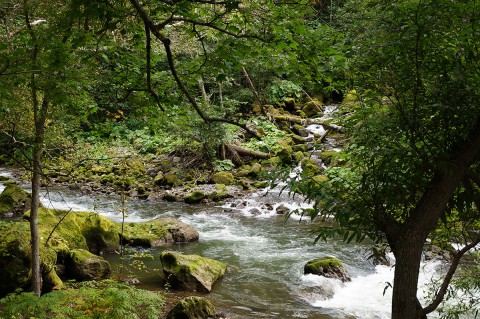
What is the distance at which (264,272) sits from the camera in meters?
8.88

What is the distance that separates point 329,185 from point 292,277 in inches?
236

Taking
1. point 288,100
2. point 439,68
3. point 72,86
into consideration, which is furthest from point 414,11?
point 288,100

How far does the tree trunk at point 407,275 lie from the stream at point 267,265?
5.13 feet

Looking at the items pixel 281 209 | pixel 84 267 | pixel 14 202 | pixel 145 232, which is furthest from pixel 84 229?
pixel 281 209

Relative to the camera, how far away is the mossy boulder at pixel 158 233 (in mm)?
10148

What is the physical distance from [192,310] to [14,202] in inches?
327

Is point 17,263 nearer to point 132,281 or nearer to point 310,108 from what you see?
point 132,281

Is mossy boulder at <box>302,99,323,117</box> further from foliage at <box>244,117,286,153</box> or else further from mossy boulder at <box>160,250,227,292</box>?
mossy boulder at <box>160,250,227,292</box>

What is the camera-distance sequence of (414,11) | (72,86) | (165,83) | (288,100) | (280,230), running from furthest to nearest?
(288,100)
(280,230)
(165,83)
(72,86)
(414,11)

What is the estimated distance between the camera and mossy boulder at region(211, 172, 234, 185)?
636 inches

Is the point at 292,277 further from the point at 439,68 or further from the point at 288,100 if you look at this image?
the point at 288,100

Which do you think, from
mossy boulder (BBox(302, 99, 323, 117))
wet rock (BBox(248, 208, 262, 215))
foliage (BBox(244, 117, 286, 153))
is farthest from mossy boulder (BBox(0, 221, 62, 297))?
mossy boulder (BBox(302, 99, 323, 117))

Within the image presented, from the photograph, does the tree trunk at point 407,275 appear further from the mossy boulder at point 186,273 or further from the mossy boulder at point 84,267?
the mossy boulder at point 84,267

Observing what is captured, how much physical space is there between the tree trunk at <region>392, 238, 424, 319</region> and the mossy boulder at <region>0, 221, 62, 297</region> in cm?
559
